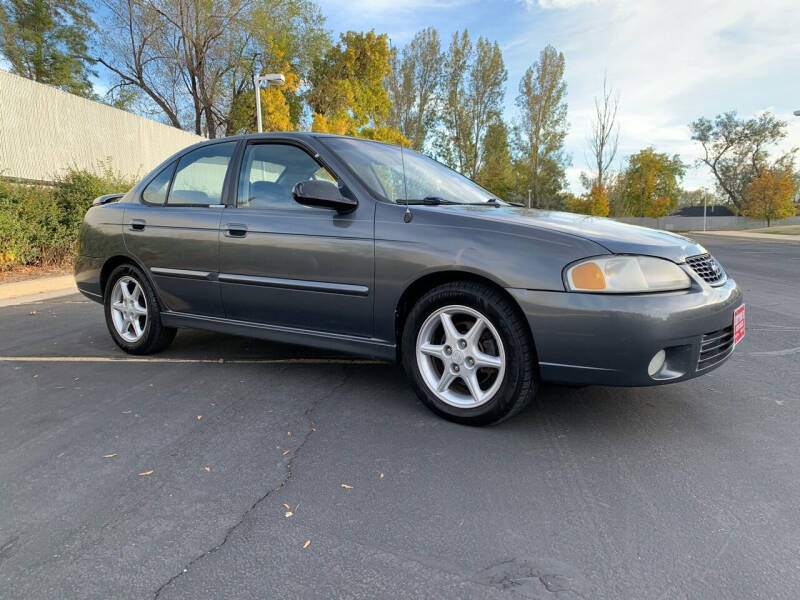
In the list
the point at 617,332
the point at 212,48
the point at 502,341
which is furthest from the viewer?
the point at 212,48

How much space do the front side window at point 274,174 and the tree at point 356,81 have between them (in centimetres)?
2201

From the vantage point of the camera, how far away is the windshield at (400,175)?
348 centimetres

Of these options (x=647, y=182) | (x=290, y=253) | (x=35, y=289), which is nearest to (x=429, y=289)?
(x=290, y=253)

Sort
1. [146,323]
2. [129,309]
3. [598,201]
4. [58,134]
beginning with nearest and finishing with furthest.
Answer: [146,323], [129,309], [58,134], [598,201]

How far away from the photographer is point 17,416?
130 inches

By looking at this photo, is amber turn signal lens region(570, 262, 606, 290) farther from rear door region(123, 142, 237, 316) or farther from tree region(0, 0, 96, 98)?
tree region(0, 0, 96, 98)

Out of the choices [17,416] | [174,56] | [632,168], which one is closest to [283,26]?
[174,56]

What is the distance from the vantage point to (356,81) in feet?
85.5

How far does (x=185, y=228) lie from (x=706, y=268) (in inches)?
135

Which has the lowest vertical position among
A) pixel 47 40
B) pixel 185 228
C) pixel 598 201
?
pixel 185 228

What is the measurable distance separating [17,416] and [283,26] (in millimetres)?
27153

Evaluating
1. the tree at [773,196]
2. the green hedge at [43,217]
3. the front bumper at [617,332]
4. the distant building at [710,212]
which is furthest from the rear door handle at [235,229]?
the distant building at [710,212]

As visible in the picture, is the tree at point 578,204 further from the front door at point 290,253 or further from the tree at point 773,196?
the front door at point 290,253

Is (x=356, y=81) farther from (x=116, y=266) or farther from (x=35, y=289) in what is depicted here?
(x=116, y=266)
